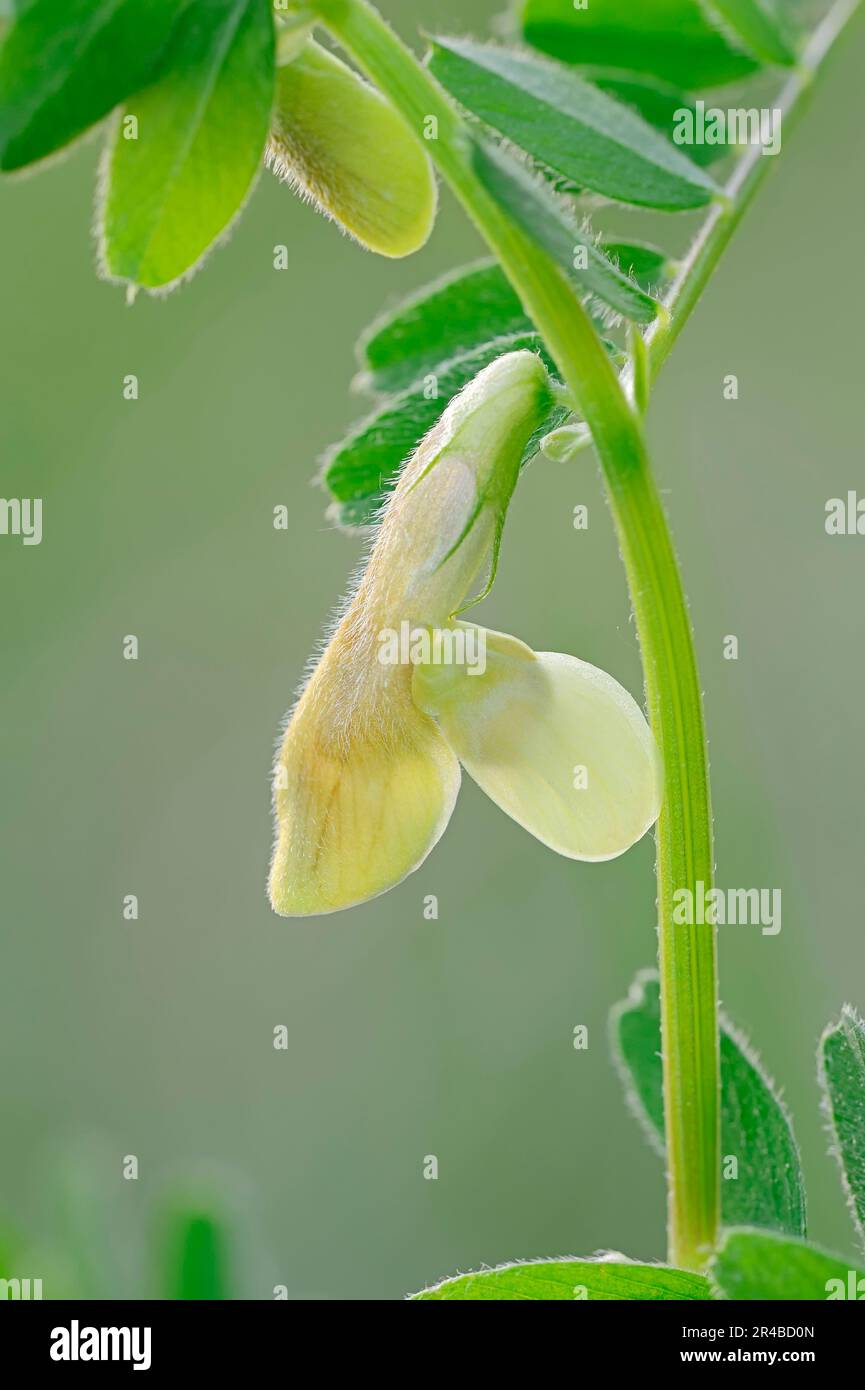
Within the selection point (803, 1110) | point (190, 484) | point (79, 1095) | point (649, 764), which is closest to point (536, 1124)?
point (803, 1110)

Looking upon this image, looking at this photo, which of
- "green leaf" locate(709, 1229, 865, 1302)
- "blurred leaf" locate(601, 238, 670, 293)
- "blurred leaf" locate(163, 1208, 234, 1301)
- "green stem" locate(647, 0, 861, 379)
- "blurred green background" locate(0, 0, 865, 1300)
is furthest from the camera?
"blurred green background" locate(0, 0, 865, 1300)

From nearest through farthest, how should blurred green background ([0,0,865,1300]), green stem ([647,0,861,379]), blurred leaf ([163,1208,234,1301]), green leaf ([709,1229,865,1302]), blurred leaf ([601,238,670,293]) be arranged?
green leaf ([709,1229,865,1302])
green stem ([647,0,861,379])
blurred leaf ([601,238,670,293])
blurred leaf ([163,1208,234,1301])
blurred green background ([0,0,865,1300])

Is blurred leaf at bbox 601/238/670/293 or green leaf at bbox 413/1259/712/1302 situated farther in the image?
blurred leaf at bbox 601/238/670/293

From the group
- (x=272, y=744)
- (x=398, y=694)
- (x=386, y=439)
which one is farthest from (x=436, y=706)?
(x=272, y=744)

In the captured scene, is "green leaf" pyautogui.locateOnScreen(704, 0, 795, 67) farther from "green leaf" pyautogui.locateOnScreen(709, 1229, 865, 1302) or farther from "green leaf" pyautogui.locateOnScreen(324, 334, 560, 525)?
"green leaf" pyautogui.locateOnScreen(709, 1229, 865, 1302)

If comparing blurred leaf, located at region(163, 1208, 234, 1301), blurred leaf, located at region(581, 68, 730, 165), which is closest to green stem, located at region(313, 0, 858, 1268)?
blurred leaf, located at region(581, 68, 730, 165)

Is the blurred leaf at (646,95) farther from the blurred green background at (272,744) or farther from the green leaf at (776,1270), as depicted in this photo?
the blurred green background at (272,744)
